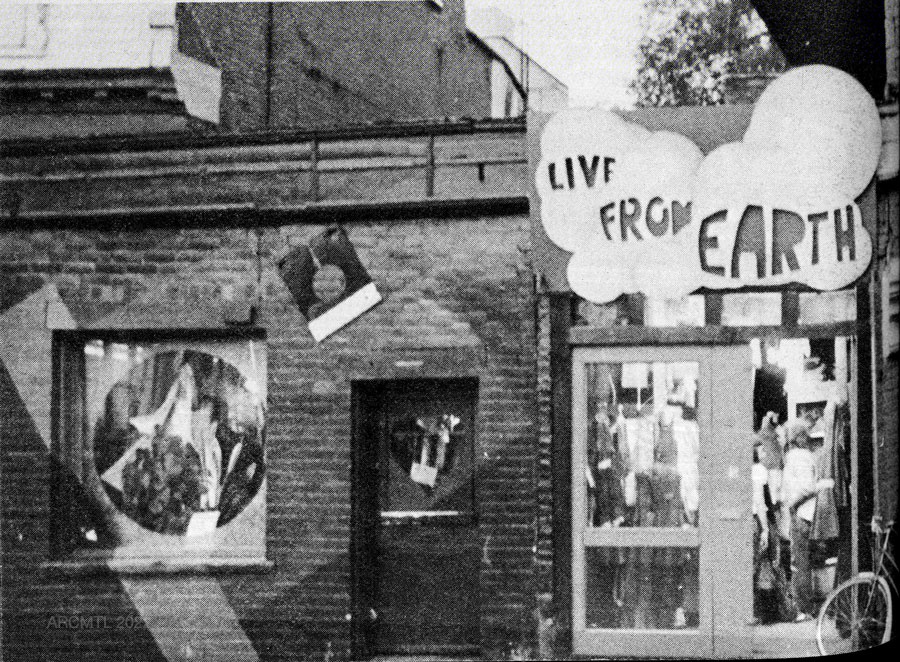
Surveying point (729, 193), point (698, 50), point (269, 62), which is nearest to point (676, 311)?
point (729, 193)

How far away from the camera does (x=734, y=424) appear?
7484mm

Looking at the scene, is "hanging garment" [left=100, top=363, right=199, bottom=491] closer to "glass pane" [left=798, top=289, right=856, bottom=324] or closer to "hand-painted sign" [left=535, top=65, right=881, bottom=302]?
"hand-painted sign" [left=535, top=65, right=881, bottom=302]

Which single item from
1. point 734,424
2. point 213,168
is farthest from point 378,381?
point 734,424

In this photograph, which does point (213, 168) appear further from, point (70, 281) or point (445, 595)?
point (445, 595)

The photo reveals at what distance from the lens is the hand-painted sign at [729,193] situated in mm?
7137

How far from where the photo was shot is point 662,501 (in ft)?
24.9

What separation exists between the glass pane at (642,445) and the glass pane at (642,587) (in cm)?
22

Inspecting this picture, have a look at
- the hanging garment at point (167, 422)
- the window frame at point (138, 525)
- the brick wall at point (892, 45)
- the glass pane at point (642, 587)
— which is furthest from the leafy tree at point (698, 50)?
the hanging garment at point (167, 422)

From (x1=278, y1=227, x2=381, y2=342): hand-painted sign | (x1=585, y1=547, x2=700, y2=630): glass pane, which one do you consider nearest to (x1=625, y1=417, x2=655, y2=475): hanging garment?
(x1=585, y1=547, x2=700, y2=630): glass pane

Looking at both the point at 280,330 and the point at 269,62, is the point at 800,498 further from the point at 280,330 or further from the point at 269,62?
the point at 269,62

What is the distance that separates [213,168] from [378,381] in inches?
76.0

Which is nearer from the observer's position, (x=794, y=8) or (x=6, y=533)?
(x=794, y=8)

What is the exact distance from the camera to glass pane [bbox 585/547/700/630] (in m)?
7.55

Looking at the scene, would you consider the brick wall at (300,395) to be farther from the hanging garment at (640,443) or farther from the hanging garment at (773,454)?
the hanging garment at (773,454)
